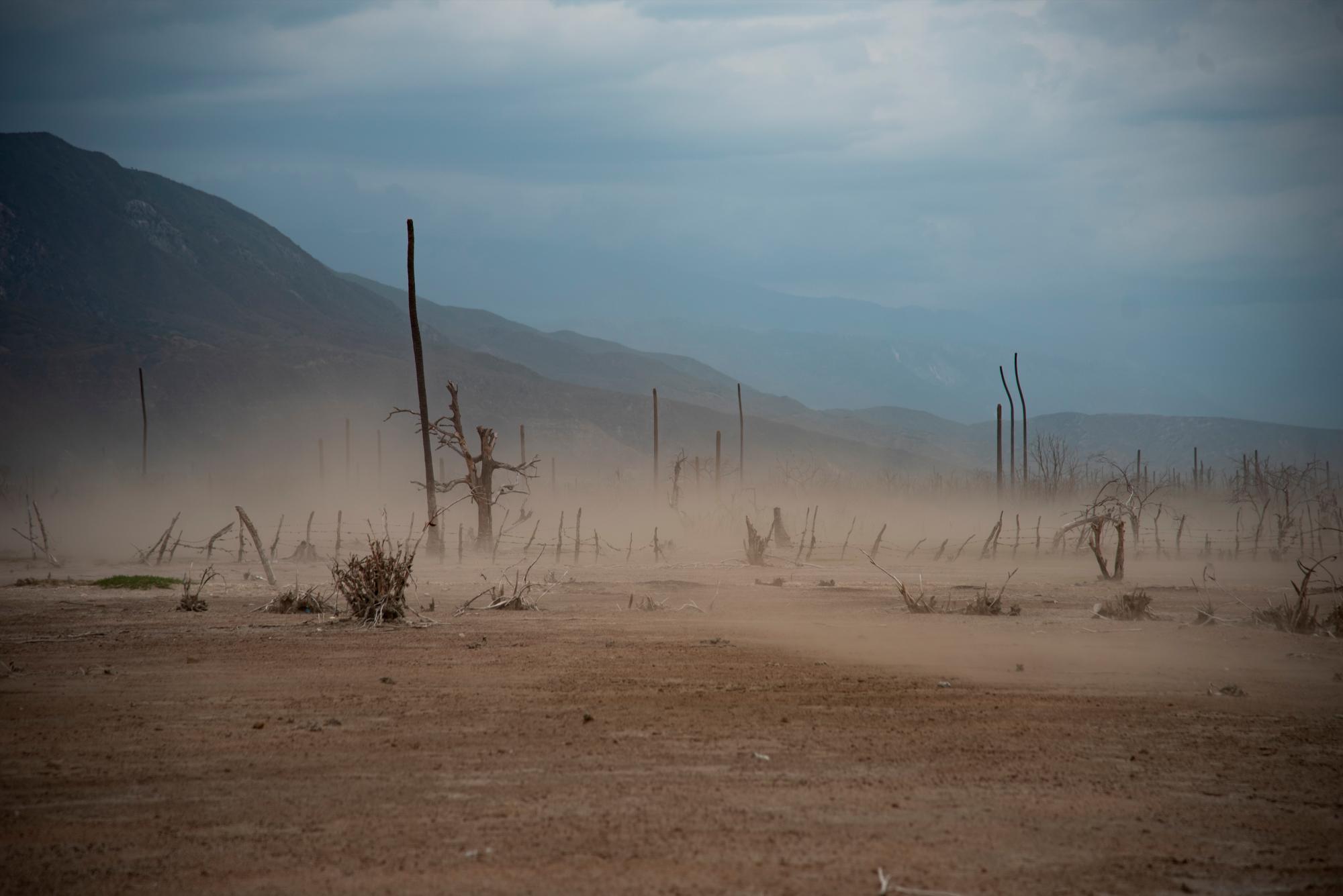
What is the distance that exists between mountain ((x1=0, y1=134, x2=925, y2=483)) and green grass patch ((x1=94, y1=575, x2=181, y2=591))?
79.0m

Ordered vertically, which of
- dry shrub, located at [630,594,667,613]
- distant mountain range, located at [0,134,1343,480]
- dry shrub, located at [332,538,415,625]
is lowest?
dry shrub, located at [630,594,667,613]

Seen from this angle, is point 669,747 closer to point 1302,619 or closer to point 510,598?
point 510,598

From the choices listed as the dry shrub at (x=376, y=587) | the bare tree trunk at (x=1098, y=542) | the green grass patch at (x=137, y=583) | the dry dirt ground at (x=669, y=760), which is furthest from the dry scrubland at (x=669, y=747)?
the bare tree trunk at (x=1098, y=542)

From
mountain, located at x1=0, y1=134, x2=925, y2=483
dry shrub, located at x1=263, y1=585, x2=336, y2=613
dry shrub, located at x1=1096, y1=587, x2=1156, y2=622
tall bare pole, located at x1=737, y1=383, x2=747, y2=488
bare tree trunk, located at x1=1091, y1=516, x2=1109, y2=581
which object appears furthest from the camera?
mountain, located at x1=0, y1=134, x2=925, y2=483

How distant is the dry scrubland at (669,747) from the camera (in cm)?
572

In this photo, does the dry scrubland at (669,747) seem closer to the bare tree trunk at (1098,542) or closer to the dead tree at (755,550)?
the bare tree trunk at (1098,542)

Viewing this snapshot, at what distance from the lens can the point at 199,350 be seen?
374ft

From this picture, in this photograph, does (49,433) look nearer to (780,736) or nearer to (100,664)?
(100,664)

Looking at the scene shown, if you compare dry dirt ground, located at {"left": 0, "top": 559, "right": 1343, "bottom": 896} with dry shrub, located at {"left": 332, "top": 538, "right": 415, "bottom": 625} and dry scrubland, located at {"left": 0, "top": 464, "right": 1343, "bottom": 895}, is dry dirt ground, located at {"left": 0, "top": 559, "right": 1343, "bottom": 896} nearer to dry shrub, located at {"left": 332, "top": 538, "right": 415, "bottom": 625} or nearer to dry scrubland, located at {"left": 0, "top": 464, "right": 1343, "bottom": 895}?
dry scrubland, located at {"left": 0, "top": 464, "right": 1343, "bottom": 895}

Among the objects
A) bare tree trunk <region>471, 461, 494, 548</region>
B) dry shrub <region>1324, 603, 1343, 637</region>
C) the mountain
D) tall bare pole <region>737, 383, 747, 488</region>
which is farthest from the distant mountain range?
dry shrub <region>1324, 603, 1343, 637</region>

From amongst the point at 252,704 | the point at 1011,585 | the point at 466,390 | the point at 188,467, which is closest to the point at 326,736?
the point at 252,704

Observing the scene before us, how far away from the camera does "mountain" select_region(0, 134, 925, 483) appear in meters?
101

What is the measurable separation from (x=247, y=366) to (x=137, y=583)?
99996mm

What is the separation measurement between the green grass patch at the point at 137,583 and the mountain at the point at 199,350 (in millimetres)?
79020
